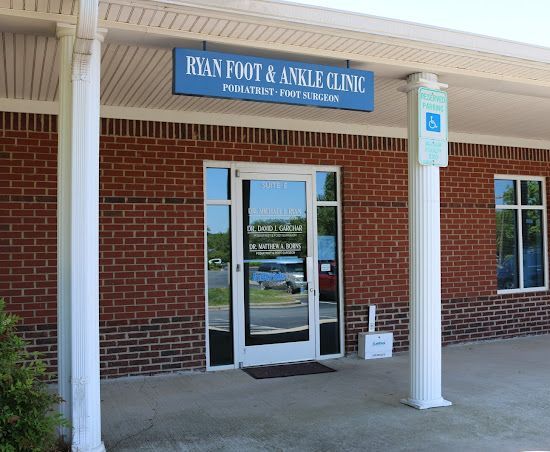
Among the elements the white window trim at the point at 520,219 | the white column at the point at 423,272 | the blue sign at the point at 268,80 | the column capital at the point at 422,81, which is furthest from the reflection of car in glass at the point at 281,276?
the white window trim at the point at 520,219

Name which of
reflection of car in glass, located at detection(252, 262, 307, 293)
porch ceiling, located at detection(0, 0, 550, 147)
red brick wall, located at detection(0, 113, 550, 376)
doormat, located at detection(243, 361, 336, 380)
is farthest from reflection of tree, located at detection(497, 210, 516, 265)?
doormat, located at detection(243, 361, 336, 380)

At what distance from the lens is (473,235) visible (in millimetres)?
9375

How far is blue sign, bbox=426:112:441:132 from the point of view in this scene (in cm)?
587

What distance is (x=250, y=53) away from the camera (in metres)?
5.20

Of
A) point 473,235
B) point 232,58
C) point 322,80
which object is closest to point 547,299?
point 473,235

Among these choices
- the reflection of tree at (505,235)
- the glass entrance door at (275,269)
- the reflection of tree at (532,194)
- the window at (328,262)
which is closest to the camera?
the glass entrance door at (275,269)

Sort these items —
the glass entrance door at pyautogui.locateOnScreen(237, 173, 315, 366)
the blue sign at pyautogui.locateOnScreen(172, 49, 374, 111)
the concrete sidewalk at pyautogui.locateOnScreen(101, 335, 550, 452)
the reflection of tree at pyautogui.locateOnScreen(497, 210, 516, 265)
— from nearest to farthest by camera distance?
the blue sign at pyautogui.locateOnScreen(172, 49, 374, 111)
the concrete sidewalk at pyautogui.locateOnScreen(101, 335, 550, 452)
the glass entrance door at pyautogui.locateOnScreen(237, 173, 315, 366)
the reflection of tree at pyautogui.locateOnScreen(497, 210, 516, 265)

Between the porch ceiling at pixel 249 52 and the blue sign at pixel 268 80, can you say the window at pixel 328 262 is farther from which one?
the blue sign at pixel 268 80

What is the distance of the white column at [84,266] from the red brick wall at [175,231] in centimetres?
258

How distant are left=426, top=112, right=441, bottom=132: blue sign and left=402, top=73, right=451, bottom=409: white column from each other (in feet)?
0.41

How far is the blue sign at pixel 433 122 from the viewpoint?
5867 millimetres

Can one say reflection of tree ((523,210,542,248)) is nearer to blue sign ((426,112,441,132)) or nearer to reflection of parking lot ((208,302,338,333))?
reflection of parking lot ((208,302,338,333))

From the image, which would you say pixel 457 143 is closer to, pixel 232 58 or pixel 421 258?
pixel 421 258

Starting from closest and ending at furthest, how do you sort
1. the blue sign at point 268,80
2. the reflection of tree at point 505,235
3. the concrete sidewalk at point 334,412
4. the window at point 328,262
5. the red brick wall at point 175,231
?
the blue sign at point 268,80
the concrete sidewalk at point 334,412
the red brick wall at point 175,231
the window at point 328,262
the reflection of tree at point 505,235
